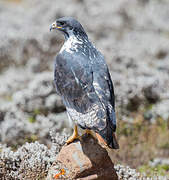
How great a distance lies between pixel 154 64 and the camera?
1079 centimetres

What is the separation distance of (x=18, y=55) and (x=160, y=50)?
5.70 m

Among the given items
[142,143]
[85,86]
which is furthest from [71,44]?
[142,143]

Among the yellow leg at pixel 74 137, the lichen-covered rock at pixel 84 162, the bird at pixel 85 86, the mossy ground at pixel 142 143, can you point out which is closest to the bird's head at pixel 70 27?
the bird at pixel 85 86

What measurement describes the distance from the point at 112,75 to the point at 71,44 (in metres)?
4.29

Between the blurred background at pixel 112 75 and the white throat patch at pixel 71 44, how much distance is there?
1.25 m

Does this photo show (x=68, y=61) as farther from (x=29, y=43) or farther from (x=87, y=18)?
(x=87, y=18)

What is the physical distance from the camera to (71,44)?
356cm

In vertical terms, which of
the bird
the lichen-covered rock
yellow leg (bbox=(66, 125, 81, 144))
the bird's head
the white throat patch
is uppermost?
the bird's head

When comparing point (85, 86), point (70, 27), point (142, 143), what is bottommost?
point (142, 143)

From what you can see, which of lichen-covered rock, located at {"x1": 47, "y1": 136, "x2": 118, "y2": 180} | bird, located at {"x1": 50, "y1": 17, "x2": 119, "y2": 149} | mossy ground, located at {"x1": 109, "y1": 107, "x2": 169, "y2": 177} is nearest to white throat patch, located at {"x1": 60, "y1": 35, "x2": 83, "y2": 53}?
bird, located at {"x1": 50, "y1": 17, "x2": 119, "y2": 149}

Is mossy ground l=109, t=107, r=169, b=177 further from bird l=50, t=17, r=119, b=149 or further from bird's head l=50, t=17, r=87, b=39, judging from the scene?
bird's head l=50, t=17, r=87, b=39

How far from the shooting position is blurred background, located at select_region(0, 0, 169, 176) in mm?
5750

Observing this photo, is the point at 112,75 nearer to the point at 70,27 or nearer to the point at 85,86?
the point at 70,27

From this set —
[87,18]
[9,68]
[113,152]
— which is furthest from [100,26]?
[113,152]
